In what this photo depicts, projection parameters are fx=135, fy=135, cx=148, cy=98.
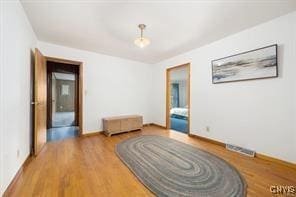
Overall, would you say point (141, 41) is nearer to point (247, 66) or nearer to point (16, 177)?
point (247, 66)

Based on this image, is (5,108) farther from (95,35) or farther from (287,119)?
(287,119)

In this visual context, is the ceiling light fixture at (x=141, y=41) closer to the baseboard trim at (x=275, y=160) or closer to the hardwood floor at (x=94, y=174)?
the hardwood floor at (x=94, y=174)

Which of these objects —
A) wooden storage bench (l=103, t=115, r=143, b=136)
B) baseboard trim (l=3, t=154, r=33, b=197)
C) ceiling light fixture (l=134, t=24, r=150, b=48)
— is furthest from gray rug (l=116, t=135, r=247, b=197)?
ceiling light fixture (l=134, t=24, r=150, b=48)

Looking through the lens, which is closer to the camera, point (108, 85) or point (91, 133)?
point (91, 133)

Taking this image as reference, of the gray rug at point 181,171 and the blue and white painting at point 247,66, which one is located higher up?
the blue and white painting at point 247,66

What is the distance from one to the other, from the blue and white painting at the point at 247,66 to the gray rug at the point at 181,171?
167cm

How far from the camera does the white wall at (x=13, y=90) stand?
1484mm

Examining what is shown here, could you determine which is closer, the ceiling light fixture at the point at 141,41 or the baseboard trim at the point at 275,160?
the baseboard trim at the point at 275,160

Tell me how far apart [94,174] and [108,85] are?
2873 millimetres

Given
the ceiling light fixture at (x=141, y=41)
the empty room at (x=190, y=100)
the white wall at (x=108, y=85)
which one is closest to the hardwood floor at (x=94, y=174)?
the empty room at (x=190, y=100)

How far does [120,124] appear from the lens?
405cm

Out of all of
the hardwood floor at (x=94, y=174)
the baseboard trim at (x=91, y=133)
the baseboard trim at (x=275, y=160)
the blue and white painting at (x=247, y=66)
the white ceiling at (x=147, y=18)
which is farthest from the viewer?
the baseboard trim at (x=91, y=133)

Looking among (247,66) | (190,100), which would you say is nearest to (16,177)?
(190,100)

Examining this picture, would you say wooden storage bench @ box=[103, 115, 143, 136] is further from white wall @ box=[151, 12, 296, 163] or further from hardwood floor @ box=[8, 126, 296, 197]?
white wall @ box=[151, 12, 296, 163]
